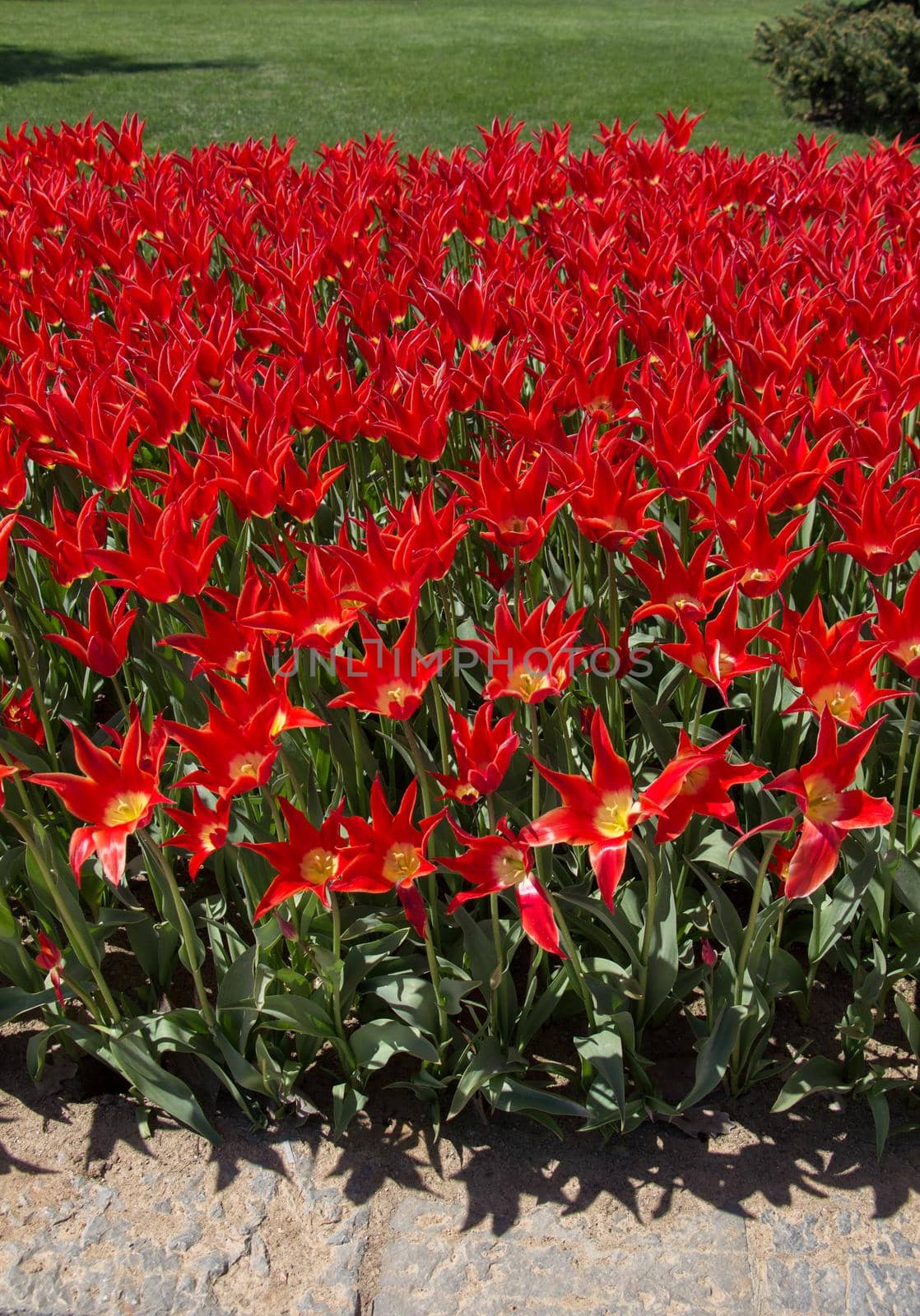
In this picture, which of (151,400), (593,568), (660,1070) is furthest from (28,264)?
(660,1070)

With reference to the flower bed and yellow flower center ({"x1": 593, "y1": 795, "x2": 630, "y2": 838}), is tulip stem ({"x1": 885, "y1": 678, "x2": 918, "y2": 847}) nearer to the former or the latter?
the flower bed

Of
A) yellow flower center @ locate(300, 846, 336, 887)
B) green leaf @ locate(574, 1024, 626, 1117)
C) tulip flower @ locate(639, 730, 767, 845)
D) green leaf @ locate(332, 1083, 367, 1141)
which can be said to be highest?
tulip flower @ locate(639, 730, 767, 845)

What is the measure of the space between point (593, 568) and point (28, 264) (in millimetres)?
2277

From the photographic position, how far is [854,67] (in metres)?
13.5

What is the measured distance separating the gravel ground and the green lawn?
9.84 metres

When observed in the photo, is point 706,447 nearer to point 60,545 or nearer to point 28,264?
point 60,545

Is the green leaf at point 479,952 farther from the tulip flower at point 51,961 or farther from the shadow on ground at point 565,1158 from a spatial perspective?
the tulip flower at point 51,961

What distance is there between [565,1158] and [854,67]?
569 inches

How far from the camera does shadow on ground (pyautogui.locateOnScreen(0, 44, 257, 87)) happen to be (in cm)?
1712

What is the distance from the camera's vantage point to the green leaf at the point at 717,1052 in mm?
2113

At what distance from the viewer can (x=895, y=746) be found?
253 cm

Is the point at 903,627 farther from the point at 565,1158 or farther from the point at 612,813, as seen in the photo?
the point at 565,1158

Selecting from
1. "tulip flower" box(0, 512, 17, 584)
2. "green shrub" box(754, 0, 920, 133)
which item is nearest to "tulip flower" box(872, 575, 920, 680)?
"tulip flower" box(0, 512, 17, 584)

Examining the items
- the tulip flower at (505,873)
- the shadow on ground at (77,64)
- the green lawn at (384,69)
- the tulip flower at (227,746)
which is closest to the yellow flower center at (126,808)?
the tulip flower at (227,746)
